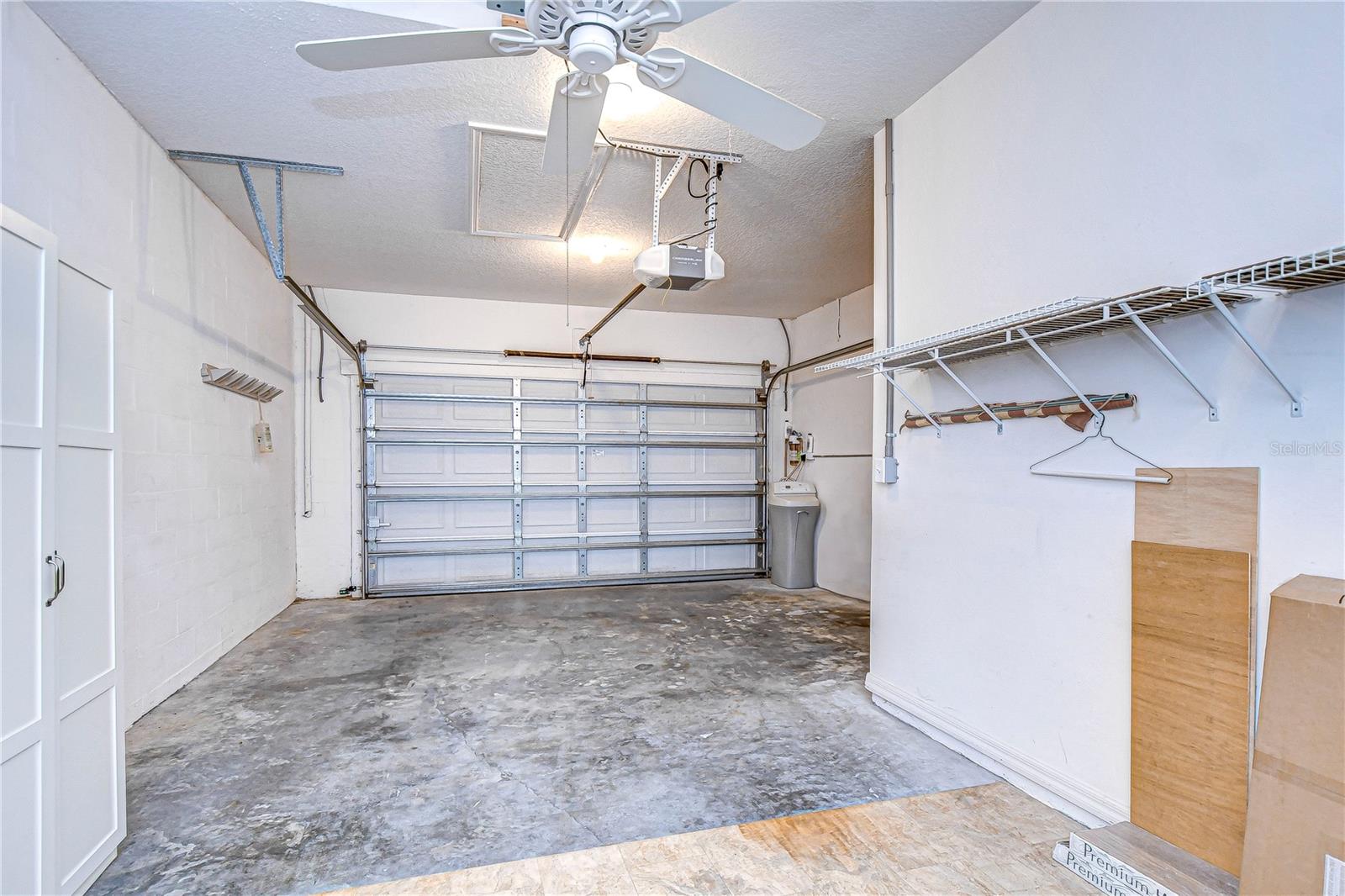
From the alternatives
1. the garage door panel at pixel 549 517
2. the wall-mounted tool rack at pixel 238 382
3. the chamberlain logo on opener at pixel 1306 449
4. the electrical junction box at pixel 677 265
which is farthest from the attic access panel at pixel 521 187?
the garage door panel at pixel 549 517

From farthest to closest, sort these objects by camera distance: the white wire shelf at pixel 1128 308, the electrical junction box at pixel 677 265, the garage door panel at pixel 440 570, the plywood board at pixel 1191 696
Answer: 1. the garage door panel at pixel 440 570
2. the electrical junction box at pixel 677 265
3. the plywood board at pixel 1191 696
4. the white wire shelf at pixel 1128 308

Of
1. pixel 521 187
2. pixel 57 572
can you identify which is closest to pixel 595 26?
pixel 57 572

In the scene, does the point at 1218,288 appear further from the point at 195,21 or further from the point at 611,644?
the point at 611,644

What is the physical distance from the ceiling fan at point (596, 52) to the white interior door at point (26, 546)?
89 cm

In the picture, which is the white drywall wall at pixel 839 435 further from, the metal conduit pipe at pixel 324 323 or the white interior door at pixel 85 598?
the white interior door at pixel 85 598

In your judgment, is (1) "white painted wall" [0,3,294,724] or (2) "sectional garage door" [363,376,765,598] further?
(2) "sectional garage door" [363,376,765,598]

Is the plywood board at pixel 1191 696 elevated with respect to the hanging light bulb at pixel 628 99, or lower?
lower

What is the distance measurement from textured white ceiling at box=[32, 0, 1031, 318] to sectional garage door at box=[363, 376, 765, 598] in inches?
64.8

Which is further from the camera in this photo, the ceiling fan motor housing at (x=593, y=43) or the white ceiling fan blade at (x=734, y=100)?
the white ceiling fan blade at (x=734, y=100)

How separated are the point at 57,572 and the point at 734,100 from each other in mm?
2191

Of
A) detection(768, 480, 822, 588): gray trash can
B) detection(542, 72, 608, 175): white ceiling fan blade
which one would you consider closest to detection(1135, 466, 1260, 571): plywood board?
detection(542, 72, 608, 175): white ceiling fan blade

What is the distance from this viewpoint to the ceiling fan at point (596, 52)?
1498 millimetres

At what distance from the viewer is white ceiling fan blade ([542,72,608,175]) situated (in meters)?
1.77

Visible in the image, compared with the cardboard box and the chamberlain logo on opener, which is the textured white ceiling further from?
the cardboard box
